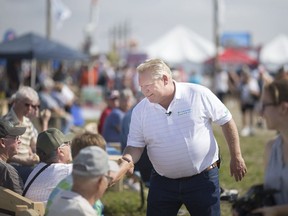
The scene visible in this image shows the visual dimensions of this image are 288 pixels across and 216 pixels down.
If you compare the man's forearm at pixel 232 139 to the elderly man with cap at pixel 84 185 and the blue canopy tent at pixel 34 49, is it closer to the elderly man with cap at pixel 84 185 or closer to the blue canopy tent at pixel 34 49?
the elderly man with cap at pixel 84 185

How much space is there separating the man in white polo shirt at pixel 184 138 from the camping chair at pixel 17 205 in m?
0.69

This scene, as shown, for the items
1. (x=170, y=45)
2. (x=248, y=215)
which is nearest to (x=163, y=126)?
(x=248, y=215)

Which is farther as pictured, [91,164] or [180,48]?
[180,48]

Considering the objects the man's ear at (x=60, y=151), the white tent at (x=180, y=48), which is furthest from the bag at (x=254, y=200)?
the white tent at (x=180, y=48)

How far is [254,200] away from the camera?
3.11 meters

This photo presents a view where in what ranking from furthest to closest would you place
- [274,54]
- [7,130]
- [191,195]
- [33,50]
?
[274,54]
[33,50]
[7,130]
[191,195]

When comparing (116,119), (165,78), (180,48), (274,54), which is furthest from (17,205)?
(274,54)

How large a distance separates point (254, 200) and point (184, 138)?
3.62 feet

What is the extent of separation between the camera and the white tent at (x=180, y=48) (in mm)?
29328

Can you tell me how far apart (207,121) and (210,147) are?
0.64ft

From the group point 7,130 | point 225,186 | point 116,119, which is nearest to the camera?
point 7,130

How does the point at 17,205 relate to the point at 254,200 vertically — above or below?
below

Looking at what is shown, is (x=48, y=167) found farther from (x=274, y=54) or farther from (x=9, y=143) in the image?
(x=274, y=54)

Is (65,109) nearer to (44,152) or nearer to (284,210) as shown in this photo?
(44,152)
